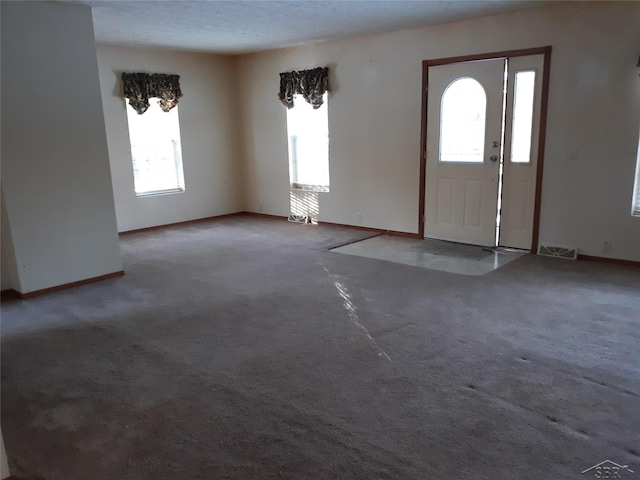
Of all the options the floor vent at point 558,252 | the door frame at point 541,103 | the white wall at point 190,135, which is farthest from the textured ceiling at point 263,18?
the floor vent at point 558,252

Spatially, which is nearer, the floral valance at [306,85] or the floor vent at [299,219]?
the floral valance at [306,85]

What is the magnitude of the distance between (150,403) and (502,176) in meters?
4.31

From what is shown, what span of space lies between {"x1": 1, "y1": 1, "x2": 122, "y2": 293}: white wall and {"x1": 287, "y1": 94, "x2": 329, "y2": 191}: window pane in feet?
10.6

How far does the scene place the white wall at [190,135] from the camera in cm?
659

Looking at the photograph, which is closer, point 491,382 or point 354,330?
point 491,382

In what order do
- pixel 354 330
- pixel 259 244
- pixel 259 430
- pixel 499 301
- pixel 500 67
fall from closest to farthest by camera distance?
pixel 259 430 < pixel 354 330 < pixel 499 301 < pixel 500 67 < pixel 259 244

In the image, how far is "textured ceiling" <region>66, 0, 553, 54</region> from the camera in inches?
178

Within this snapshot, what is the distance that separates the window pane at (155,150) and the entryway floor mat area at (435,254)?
313 centimetres

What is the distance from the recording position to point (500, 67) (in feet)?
17.1

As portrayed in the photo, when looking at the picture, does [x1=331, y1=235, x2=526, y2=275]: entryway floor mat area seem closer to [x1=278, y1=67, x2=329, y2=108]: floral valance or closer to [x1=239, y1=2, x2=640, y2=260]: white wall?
[x1=239, y1=2, x2=640, y2=260]: white wall

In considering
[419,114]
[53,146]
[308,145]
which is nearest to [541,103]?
[419,114]

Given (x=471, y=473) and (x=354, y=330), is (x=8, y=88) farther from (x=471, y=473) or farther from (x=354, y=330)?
(x=471, y=473)

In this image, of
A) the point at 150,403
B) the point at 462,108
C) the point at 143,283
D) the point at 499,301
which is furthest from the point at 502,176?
the point at 150,403

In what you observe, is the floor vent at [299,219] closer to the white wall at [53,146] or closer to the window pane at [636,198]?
the white wall at [53,146]
